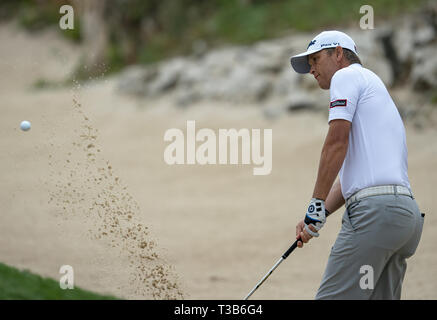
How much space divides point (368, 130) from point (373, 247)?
0.60 metres

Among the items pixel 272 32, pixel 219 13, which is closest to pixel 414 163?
pixel 272 32

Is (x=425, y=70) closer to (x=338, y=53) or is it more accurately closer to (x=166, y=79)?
(x=166, y=79)

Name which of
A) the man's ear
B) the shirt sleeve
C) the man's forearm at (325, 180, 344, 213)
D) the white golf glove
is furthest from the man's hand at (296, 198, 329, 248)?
the man's ear

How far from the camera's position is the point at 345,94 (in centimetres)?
337

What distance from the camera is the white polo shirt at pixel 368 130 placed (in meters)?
3.34

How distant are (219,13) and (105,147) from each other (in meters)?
8.82

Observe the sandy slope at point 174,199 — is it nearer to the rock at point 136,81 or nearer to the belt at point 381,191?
the rock at point 136,81

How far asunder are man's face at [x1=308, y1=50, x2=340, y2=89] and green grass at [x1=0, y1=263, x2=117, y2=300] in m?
2.71

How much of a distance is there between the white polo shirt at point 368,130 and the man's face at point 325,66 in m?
0.19

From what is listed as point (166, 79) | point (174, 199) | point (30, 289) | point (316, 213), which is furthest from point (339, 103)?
point (166, 79)

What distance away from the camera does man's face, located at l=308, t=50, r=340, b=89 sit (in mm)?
3639

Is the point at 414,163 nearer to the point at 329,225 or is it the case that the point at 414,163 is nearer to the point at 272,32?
the point at 329,225

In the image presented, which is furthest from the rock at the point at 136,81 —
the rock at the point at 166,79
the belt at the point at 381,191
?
the belt at the point at 381,191

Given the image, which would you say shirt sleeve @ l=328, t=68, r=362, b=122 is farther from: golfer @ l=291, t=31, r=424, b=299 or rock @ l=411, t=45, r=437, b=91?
rock @ l=411, t=45, r=437, b=91
